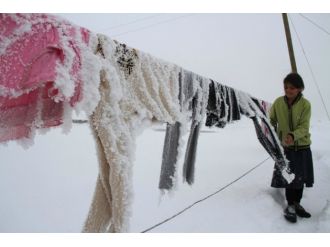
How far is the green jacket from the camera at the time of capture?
7.48 feet

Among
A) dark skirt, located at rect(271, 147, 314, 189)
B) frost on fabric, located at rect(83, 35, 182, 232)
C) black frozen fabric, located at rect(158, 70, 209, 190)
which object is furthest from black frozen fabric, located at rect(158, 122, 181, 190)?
dark skirt, located at rect(271, 147, 314, 189)

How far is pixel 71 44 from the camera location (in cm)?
84

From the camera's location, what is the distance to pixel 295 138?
2.23 metres

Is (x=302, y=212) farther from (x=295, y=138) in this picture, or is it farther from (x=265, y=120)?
(x=265, y=120)

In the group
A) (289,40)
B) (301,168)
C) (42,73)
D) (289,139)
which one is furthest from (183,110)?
(289,40)

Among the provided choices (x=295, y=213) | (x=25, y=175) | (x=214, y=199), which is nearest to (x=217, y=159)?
(x=214, y=199)

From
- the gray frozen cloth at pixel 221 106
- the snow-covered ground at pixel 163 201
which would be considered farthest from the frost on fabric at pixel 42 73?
the gray frozen cloth at pixel 221 106

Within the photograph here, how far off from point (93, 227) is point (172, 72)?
0.82m

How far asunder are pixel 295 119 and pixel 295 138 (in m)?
0.20

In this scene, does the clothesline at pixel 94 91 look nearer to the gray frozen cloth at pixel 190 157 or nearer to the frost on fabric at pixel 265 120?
the gray frozen cloth at pixel 190 157

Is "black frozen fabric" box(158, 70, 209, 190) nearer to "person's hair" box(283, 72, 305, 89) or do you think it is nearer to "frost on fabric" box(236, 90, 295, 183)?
"frost on fabric" box(236, 90, 295, 183)

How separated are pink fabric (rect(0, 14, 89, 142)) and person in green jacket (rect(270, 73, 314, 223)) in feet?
6.55

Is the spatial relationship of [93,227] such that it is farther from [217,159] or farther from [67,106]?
[217,159]

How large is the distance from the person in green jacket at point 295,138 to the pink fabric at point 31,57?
78.6 inches
